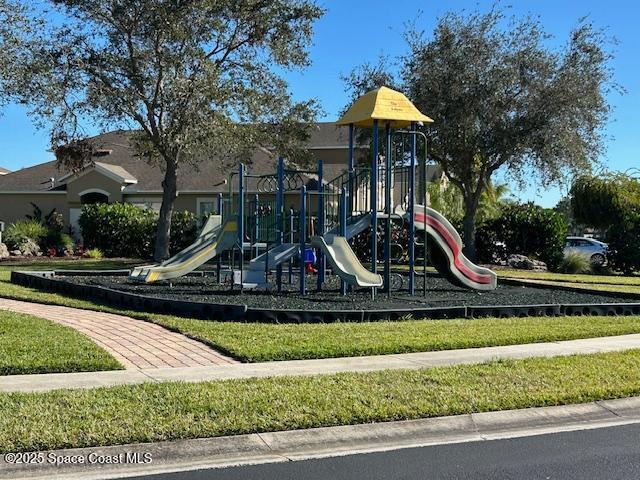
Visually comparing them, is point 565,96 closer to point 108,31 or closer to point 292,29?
point 292,29

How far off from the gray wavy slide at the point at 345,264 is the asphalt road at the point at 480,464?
Answer: 7.16 m

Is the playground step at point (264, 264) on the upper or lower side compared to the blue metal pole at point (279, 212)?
lower

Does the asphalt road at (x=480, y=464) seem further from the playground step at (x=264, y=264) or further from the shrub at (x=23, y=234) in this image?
the shrub at (x=23, y=234)

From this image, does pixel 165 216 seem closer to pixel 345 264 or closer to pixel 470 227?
pixel 470 227

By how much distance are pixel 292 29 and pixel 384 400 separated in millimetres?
19203

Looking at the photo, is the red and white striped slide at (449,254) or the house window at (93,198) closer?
the red and white striped slide at (449,254)

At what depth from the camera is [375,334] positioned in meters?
10.1

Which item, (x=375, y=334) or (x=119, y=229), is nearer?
(x=375, y=334)

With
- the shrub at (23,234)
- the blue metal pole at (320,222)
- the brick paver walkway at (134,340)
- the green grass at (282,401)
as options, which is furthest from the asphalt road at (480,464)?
the shrub at (23,234)

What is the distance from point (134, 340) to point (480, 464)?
5580 millimetres

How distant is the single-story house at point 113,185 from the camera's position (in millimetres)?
32219

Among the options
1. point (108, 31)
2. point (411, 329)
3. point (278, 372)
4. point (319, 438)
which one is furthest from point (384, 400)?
point (108, 31)

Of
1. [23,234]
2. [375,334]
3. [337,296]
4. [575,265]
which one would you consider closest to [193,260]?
[337,296]

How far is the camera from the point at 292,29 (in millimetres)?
23844
